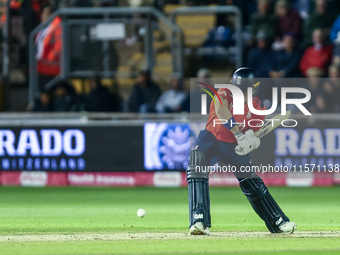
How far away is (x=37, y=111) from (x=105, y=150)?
2.05 meters

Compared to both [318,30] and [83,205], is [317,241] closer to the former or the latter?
[83,205]

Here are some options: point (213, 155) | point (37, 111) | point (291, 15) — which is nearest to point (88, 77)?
point (37, 111)

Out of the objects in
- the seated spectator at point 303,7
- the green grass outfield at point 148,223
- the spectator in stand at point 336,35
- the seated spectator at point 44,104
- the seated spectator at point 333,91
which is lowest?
the green grass outfield at point 148,223

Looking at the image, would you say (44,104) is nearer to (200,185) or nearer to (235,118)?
(200,185)

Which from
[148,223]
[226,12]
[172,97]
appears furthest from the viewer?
[226,12]

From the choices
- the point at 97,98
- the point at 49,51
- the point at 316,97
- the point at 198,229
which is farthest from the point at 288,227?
the point at 49,51

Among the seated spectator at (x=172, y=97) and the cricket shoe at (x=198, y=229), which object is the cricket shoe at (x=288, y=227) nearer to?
the cricket shoe at (x=198, y=229)

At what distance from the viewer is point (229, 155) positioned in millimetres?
7562

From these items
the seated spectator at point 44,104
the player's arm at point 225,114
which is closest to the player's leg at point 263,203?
the player's arm at point 225,114

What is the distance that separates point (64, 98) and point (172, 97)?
7.98 feet

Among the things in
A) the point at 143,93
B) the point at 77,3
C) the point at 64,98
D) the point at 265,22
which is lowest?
the point at 64,98

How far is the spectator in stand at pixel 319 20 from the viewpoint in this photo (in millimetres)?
15766

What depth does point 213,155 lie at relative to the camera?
762 cm

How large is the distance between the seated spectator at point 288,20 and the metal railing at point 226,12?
3.14ft
